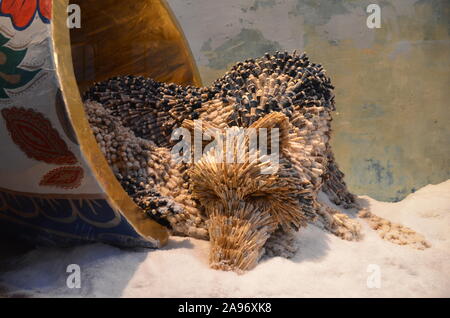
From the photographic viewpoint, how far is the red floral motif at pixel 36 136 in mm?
955

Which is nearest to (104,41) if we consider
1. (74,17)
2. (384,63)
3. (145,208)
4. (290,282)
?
(74,17)

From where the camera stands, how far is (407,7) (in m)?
2.42

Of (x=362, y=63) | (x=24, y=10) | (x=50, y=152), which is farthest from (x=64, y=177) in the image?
(x=362, y=63)

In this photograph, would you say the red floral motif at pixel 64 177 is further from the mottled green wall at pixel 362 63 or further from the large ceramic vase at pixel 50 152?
the mottled green wall at pixel 362 63

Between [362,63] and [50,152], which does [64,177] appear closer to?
[50,152]

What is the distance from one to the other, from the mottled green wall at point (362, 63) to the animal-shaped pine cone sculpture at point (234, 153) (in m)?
1.02

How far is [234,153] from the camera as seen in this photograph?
1119mm

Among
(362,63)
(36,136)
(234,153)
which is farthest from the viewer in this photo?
(362,63)

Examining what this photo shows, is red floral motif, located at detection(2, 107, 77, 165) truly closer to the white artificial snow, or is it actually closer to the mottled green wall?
the white artificial snow

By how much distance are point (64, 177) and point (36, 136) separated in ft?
0.30

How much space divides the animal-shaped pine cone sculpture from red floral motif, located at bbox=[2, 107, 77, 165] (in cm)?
29

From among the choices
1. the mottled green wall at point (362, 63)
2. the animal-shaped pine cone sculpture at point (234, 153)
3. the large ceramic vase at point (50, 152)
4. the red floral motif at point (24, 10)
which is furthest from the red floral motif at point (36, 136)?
the mottled green wall at point (362, 63)

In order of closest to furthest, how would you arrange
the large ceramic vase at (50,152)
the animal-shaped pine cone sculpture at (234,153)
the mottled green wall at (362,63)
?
the large ceramic vase at (50,152), the animal-shaped pine cone sculpture at (234,153), the mottled green wall at (362,63)

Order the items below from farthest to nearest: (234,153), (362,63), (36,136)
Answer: (362,63) < (234,153) < (36,136)
